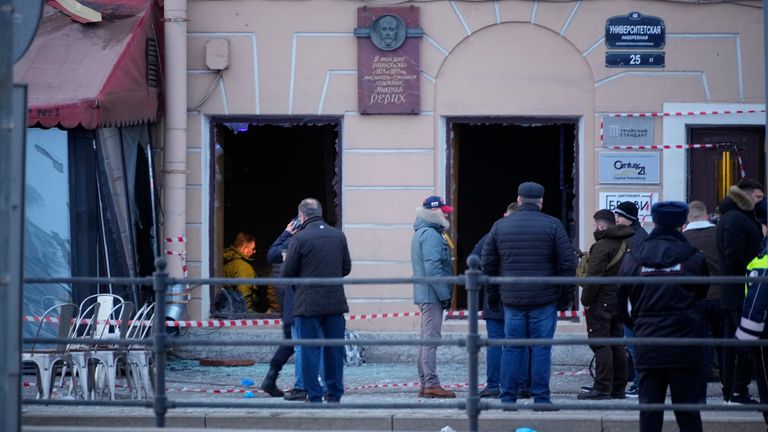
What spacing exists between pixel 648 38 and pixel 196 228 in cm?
495

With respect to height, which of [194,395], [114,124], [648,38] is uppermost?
[648,38]

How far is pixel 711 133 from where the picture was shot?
12805 mm

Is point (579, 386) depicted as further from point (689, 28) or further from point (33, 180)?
point (33, 180)

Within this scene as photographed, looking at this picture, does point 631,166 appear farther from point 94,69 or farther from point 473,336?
point 473,336

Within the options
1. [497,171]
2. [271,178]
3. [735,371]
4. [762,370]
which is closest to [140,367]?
[735,371]

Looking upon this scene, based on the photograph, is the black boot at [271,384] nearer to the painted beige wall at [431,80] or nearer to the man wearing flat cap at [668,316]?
the painted beige wall at [431,80]

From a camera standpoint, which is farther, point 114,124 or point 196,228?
point 196,228

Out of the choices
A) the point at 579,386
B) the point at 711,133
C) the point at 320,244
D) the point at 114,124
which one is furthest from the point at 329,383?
the point at 711,133

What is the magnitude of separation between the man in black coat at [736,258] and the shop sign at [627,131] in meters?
2.71

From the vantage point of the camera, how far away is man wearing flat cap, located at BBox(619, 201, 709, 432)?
756 centimetres

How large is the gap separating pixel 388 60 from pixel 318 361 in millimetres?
3880

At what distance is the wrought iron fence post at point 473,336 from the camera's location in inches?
292

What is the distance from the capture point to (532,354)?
964 cm

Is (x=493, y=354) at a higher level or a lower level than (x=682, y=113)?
lower
